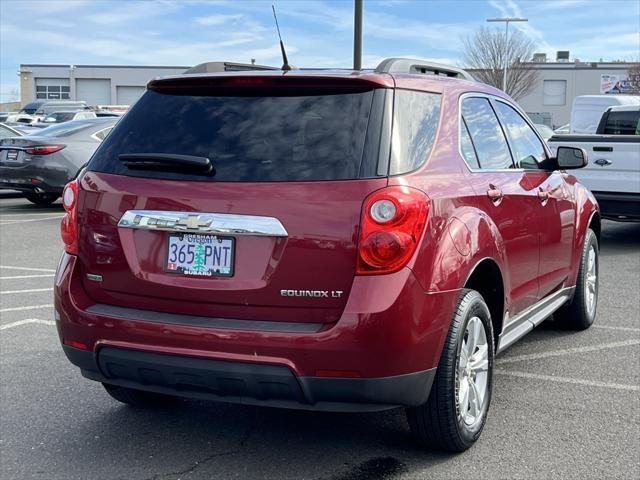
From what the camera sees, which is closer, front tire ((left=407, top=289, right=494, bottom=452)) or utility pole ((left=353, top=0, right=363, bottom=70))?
front tire ((left=407, top=289, right=494, bottom=452))

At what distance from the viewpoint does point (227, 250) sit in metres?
3.31

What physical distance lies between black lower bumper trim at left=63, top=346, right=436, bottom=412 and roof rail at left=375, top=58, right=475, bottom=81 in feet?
4.60

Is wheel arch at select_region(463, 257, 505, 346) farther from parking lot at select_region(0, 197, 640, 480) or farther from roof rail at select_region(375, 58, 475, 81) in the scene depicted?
roof rail at select_region(375, 58, 475, 81)

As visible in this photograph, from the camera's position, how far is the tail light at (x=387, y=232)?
10.5ft

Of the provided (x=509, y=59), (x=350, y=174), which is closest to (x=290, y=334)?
(x=350, y=174)

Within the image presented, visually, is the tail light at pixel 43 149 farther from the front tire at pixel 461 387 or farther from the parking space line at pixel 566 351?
the front tire at pixel 461 387

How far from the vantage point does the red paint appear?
10.5 ft

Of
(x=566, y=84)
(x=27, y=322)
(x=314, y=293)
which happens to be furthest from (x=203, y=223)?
(x=566, y=84)

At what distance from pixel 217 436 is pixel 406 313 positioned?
1.35m

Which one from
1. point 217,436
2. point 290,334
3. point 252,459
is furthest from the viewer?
point 217,436

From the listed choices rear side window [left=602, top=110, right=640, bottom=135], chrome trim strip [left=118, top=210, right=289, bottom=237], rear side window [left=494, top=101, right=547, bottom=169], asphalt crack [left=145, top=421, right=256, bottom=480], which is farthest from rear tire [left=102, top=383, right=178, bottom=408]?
rear side window [left=602, top=110, right=640, bottom=135]

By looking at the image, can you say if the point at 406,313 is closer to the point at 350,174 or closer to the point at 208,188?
the point at 350,174

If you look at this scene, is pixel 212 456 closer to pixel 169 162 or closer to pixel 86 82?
pixel 169 162

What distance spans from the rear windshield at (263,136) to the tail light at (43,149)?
33.3 feet
